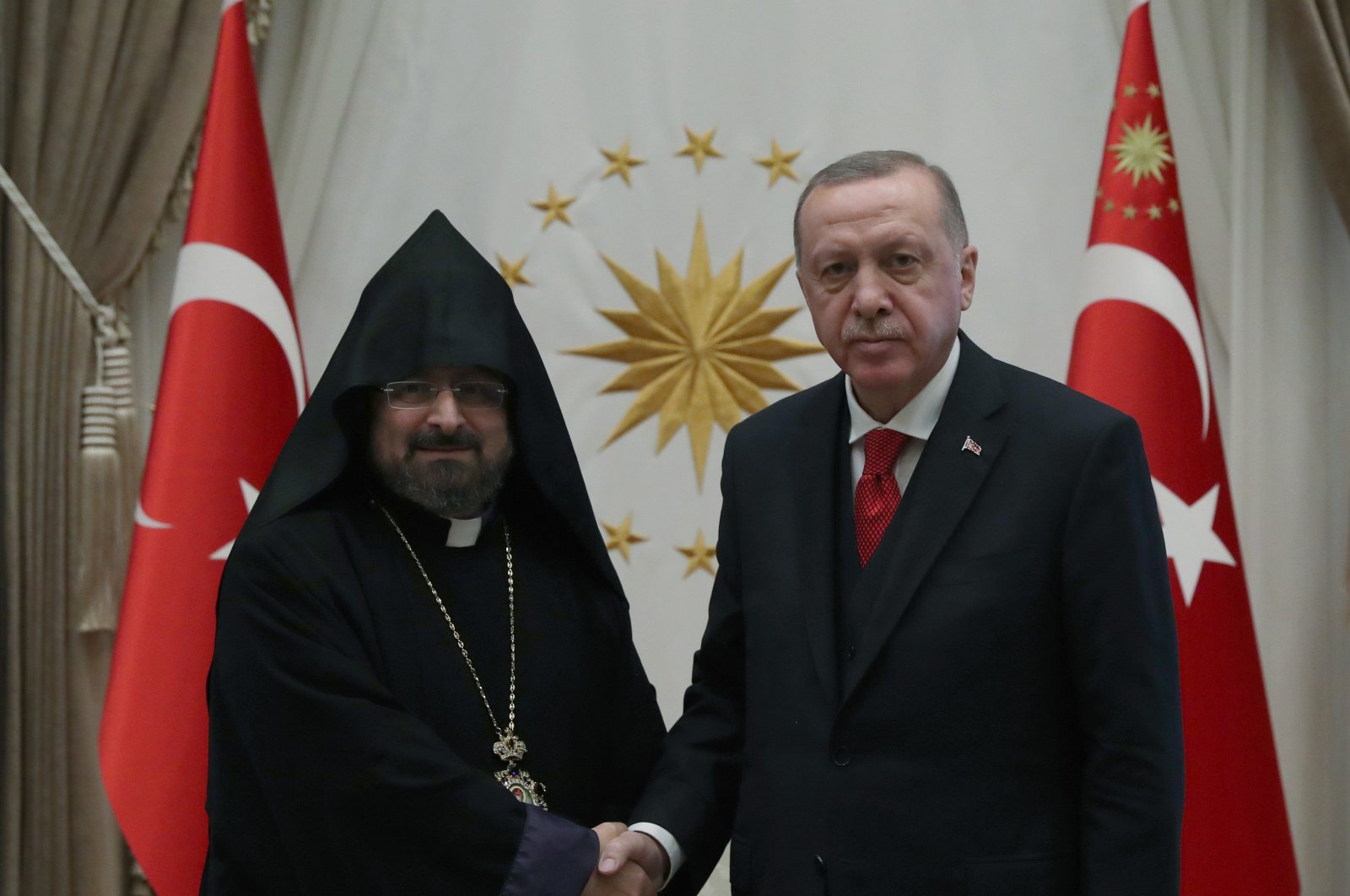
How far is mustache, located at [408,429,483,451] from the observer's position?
2412 mm

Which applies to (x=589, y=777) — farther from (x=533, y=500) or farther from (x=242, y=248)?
(x=242, y=248)

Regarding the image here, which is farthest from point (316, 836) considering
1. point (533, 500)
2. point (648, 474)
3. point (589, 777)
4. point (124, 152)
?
point (124, 152)

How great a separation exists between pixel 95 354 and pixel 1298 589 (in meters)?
3.22

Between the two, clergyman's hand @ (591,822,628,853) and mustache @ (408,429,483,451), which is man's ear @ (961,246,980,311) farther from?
clergyman's hand @ (591,822,628,853)

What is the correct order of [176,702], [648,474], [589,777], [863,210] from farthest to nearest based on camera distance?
[648,474], [176,702], [589,777], [863,210]

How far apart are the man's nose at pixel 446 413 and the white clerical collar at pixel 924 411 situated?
0.73 m

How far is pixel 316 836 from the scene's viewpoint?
2.21 meters

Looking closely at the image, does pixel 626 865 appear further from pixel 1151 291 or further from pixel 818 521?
pixel 1151 291

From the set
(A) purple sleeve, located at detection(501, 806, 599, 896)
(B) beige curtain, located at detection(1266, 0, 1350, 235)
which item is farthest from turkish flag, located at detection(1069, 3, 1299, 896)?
(A) purple sleeve, located at detection(501, 806, 599, 896)

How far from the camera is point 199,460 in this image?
3.43 metres

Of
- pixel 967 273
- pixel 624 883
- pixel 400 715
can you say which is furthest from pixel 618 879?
pixel 967 273

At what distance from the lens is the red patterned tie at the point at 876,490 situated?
82.4 inches

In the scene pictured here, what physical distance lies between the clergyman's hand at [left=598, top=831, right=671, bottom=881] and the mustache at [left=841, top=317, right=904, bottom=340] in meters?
0.95

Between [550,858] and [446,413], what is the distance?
0.79 meters
